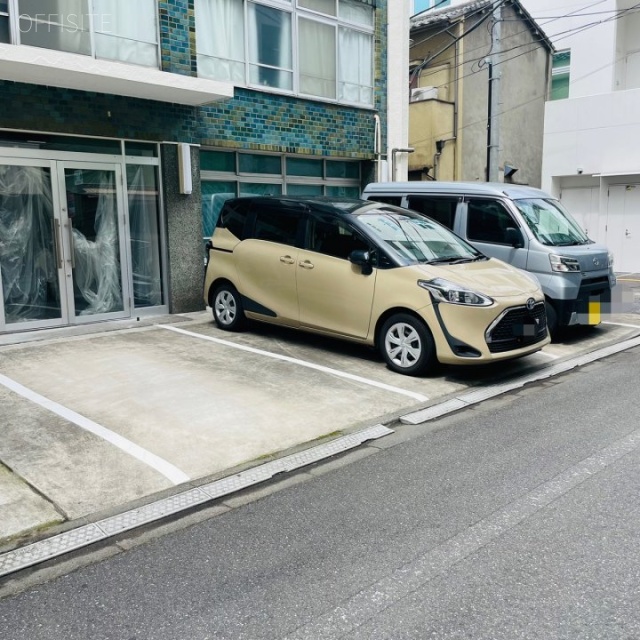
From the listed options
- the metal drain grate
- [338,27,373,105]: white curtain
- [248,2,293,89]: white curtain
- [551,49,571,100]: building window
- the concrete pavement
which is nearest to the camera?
the metal drain grate

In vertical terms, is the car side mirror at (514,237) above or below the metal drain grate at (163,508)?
above

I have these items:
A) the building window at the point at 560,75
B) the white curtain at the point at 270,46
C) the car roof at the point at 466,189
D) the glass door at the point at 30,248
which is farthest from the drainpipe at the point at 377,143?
the building window at the point at 560,75

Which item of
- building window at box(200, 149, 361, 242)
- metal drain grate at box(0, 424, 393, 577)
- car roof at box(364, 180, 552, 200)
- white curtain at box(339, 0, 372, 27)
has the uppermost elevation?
white curtain at box(339, 0, 372, 27)

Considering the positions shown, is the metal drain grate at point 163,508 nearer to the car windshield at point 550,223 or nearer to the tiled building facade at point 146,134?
the car windshield at point 550,223

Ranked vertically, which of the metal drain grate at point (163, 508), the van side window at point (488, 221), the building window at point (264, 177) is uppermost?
the building window at point (264, 177)

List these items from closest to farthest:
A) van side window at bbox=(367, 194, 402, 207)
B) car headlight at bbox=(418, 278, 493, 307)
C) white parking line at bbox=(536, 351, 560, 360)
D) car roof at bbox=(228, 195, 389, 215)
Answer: car headlight at bbox=(418, 278, 493, 307), car roof at bbox=(228, 195, 389, 215), white parking line at bbox=(536, 351, 560, 360), van side window at bbox=(367, 194, 402, 207)

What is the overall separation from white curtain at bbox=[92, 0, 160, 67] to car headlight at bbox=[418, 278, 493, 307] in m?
5.88

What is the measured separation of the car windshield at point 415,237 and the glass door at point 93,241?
13.3ft

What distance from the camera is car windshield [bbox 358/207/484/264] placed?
759cm

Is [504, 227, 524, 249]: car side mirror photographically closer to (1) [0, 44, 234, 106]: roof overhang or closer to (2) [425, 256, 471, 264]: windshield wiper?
(2) [425, 256, 471, 264]: windshield wiper

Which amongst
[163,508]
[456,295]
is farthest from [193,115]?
[163,508]

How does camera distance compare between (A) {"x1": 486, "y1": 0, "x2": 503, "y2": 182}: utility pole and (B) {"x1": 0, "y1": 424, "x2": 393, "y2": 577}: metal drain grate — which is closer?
(B) {"x1": 0, "y1": 424, "x2": 393, "y2": 577}: metal drain grate

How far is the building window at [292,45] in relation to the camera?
11.0 metres

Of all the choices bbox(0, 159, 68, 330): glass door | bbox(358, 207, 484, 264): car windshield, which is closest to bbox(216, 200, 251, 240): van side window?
bbox(358, 207, 484, 264): car windshield
